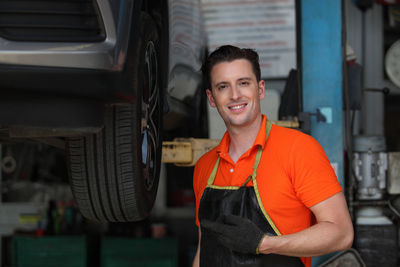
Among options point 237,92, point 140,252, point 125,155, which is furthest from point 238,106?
point 140,252

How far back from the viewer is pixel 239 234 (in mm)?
1361

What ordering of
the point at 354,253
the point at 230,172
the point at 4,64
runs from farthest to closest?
the point at 354,253
the point at 230,172
the point at 4,64

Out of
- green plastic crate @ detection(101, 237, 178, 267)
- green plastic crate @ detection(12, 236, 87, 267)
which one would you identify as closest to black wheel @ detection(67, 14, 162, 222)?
green plastic crate @ detection(101, 237, 178, 267)

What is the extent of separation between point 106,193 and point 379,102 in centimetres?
333

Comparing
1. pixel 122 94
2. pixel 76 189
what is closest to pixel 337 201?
pixel 122 94

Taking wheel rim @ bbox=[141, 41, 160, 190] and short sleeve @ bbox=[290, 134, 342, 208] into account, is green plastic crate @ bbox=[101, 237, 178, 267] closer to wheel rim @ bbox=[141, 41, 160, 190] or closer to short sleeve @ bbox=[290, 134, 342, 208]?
wheel rim @ bbox=[141, 41, 160, 190]

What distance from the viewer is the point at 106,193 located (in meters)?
1.69

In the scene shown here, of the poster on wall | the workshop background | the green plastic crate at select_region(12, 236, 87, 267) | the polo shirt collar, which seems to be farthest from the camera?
the poster on wall

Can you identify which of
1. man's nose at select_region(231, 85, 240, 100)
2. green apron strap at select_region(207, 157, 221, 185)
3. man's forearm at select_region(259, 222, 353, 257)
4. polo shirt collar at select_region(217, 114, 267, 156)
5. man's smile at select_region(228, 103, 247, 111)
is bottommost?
man's forearm at select_region(259, 222, 353, 257)

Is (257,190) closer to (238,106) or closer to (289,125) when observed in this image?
(238,106)

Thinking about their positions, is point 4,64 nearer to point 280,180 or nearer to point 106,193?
point 106,193

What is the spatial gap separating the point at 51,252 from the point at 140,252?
79cm

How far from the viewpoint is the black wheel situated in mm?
1548

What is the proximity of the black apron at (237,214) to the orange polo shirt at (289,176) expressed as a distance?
27mm
